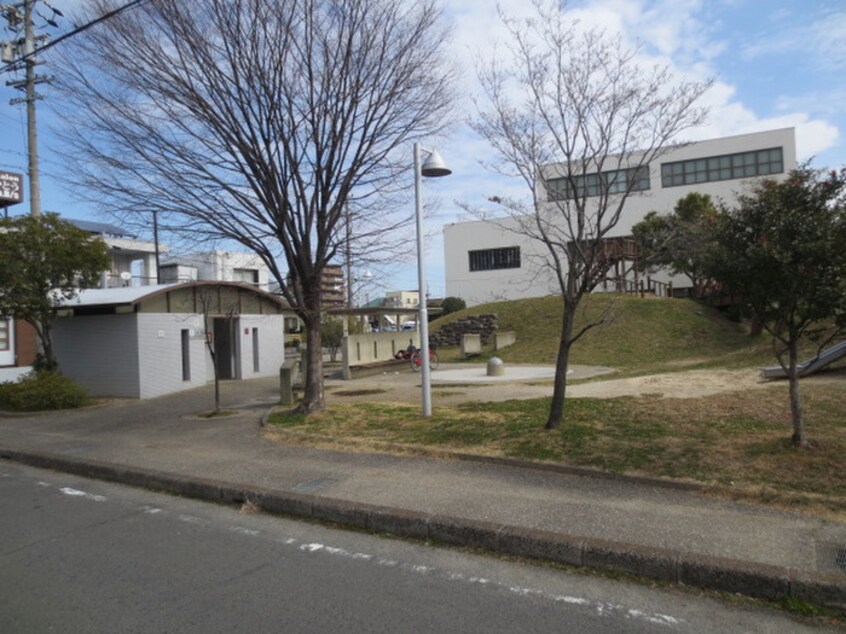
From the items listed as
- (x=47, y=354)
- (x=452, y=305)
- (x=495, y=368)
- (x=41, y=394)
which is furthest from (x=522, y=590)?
(x=452, y=305)

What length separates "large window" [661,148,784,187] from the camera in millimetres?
45844

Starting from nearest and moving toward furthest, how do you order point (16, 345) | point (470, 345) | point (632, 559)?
1. point (632, 559)
2. point (16, 345)
3. point (470, 345)

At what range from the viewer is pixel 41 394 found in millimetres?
14719

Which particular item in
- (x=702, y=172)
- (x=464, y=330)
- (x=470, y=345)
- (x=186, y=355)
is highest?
(x=702, y=172)

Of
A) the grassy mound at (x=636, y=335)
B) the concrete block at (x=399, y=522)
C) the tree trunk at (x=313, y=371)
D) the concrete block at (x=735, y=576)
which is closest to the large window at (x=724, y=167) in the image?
the grassy mound at (x=636, y=335)

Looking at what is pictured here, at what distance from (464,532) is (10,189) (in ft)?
109

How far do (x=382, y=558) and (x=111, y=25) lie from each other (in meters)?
9.81

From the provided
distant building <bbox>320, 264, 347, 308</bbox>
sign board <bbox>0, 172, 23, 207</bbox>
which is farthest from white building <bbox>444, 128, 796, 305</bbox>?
sign board <bbox>0, 172, 23, 207</bbox>

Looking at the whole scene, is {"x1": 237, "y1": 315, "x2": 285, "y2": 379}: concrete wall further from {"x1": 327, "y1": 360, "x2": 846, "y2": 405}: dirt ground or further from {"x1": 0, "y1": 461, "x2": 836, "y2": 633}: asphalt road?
{"x1": 0, "y1": 461, "x2": 836, "y2": 633}: asphalt road

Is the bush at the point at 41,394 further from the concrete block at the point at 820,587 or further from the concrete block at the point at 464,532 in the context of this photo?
the concrete block at the point at 820,587

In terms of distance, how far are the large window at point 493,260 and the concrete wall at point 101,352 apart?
38633 millimetres

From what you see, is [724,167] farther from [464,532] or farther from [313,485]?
[464,532]

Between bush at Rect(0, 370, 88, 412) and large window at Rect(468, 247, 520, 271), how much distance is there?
40.9 metres

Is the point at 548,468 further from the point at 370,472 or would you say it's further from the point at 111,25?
the point at 111,25
